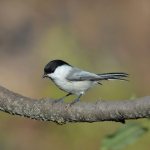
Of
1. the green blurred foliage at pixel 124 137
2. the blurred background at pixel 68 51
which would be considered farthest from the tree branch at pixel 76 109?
the blurred background at pixel 68 51

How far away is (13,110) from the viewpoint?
2406mm

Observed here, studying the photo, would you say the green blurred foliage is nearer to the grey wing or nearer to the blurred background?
the grey wing

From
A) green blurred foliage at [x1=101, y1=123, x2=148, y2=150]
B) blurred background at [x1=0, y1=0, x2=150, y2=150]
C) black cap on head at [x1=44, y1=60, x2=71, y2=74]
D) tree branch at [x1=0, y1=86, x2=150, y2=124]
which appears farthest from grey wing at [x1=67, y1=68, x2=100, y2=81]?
blurred background at [x1=0, y1=0, x2=150, y2=150]

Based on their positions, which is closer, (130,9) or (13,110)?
(13,110)

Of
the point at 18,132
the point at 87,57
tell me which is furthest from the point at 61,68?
the point at 87,57

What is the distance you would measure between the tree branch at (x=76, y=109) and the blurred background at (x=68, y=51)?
Result: 11.6 feet

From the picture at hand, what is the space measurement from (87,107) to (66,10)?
730 centimetres

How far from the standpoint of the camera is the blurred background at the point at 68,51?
6.61 m

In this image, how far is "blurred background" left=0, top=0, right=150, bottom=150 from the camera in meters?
6.61

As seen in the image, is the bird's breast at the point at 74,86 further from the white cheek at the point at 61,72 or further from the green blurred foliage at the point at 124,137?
the green blurred foliage at the point at 124,137

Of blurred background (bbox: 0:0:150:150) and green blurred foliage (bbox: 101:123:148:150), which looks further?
blurred background (bbox: 0:0:150:150)

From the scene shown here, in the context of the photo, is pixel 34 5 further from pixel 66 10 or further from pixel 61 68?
pixel 61 68

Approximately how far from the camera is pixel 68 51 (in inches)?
314

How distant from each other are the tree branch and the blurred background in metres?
3.52
